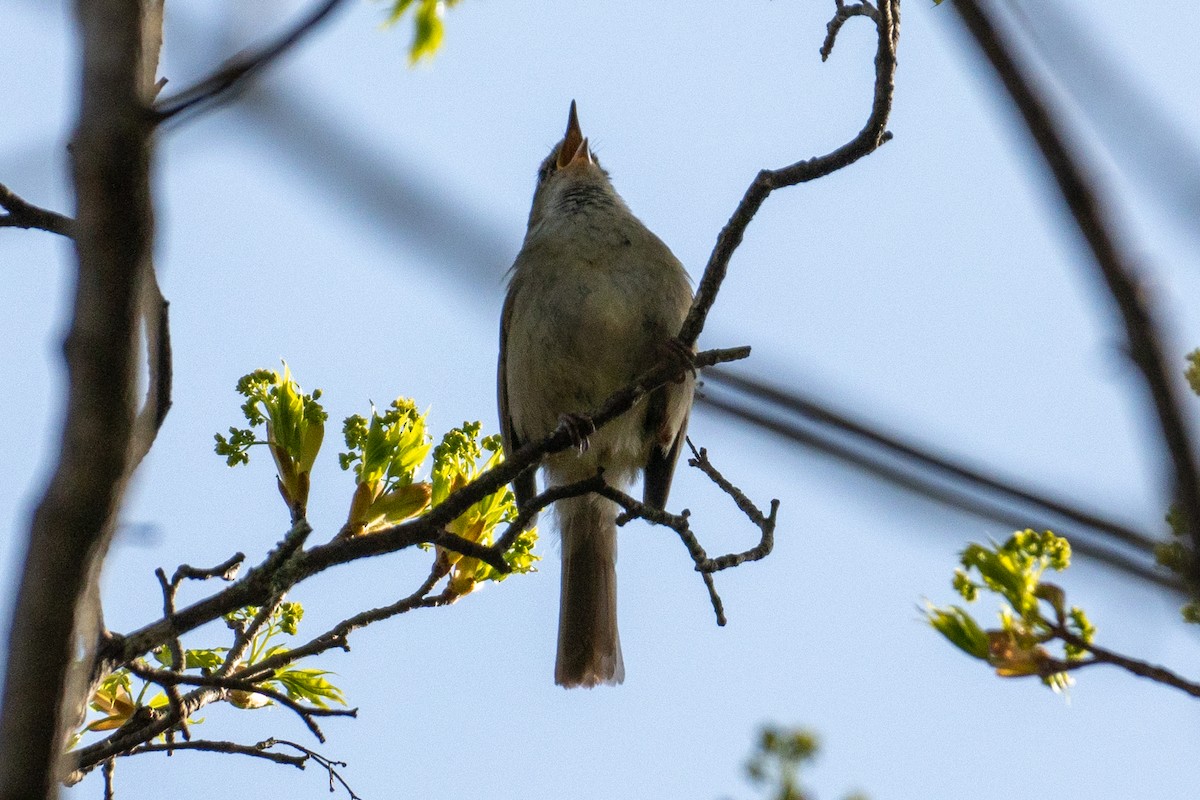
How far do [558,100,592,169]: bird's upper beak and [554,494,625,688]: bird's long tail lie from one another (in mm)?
1964

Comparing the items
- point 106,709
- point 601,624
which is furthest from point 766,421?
point 601,624

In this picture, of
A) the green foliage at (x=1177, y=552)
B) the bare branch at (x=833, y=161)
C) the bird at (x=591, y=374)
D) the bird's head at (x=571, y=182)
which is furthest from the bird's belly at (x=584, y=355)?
the green foliage at (x=1177, y=552)

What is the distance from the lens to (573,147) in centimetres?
695

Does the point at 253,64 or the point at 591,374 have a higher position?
the point at 591,374

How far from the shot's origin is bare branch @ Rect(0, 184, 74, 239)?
2.79 m

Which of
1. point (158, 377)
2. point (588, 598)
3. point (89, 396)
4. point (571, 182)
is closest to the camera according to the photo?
point (89, 396)

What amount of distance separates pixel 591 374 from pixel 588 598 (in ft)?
3.25

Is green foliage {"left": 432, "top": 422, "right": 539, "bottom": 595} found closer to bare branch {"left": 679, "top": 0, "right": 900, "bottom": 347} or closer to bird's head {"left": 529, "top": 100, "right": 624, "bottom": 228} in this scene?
bare branch {"left": 679, "top": 0, "right": 900, "bottom": 347}

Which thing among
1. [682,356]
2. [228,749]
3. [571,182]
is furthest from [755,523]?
[571,182]

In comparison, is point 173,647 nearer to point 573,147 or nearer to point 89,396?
point 89,396

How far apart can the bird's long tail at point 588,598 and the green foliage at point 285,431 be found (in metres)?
1.72

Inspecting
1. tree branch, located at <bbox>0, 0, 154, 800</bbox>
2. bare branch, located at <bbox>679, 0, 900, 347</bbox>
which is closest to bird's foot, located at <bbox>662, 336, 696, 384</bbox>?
bare branch, located at <bbox>679, 0, 900, 347</bbox>

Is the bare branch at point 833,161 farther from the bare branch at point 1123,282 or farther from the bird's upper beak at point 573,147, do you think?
the bird's upper beak at point 573,147

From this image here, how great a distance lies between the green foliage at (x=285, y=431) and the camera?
11.2ft
